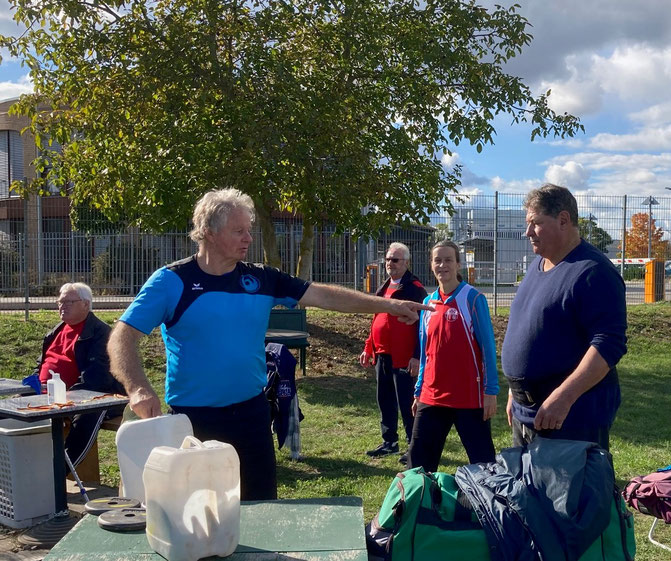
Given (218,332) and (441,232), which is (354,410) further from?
(441,232)

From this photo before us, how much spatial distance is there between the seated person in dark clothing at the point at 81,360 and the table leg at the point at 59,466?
774 millimetres

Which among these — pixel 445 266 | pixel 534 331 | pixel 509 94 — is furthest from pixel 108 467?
pixel 509 94

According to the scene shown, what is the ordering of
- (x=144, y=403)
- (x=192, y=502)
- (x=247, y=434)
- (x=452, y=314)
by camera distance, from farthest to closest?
(x=452, y=314) < (x=247, y=434) < (x=144, y=403) < (x=192, y=502)

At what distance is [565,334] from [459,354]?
4.67 ft

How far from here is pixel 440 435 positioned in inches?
189

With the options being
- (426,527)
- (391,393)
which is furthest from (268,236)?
(426,527)

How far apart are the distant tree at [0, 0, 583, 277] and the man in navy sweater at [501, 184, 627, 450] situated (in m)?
6.27

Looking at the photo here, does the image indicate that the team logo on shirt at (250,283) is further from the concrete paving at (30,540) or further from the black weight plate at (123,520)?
the concrete paving at (30,540)

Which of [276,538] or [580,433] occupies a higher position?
[580,433]

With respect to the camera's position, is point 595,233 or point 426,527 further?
point 595,233

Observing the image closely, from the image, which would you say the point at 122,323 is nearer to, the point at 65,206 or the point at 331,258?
the point at 331,258

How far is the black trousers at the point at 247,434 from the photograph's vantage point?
3.46 meters

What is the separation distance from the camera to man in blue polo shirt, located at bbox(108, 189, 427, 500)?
3367 millimetres

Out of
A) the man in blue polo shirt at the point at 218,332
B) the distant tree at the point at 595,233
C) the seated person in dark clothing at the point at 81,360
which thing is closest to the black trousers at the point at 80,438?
the seated person in dark clothing at the point at 81,360
